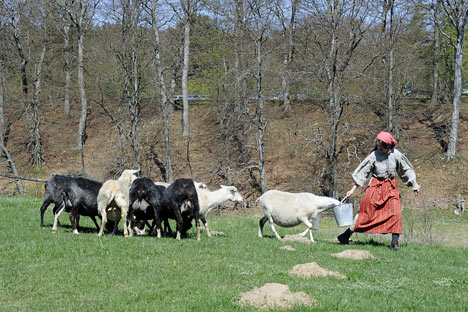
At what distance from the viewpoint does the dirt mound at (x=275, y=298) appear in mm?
7562

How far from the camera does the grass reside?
318 inches

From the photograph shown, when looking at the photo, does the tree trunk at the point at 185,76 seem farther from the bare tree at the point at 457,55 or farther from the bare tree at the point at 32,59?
the bare tree at the point at 457,55

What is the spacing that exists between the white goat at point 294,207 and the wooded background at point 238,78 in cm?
1413

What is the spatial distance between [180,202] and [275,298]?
24.1 feet

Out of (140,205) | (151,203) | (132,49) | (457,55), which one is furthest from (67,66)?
(151,203)

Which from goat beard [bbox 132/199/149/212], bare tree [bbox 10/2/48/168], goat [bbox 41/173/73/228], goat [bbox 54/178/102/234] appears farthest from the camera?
bare tree [bbox 10/2/48/168]

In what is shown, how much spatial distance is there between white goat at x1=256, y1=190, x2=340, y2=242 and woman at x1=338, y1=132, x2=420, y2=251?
5.41 feet

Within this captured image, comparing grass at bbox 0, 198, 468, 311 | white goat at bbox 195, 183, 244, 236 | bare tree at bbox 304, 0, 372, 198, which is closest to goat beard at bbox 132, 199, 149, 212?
grass at bbox 0, 198, 468, 311

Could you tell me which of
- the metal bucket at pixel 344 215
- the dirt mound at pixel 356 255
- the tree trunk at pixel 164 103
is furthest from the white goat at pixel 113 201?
the tree trunk at pixel 164 103

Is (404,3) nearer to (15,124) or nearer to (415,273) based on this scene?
(415,273)

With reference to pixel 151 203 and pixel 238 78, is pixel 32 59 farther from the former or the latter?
pixel 151 203

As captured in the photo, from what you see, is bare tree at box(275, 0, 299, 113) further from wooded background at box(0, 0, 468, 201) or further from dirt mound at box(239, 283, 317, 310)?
dirt mound at box(239, 283, 317, 310)

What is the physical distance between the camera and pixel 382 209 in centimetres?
1382

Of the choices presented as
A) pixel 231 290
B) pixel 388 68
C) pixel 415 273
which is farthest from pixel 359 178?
pixel 388 68
